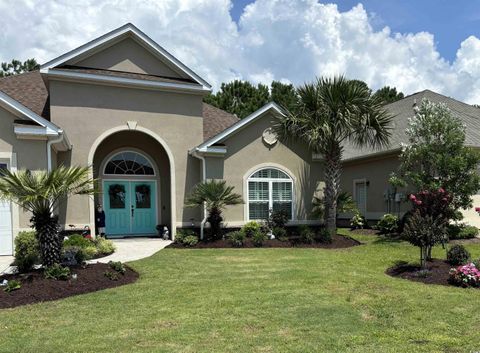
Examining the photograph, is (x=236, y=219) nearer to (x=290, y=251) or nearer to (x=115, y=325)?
(x=290, y=251)

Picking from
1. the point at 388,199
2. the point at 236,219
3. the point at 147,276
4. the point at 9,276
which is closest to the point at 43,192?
the point at 9,276

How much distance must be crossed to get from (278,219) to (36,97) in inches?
425

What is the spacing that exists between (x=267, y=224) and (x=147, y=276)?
297 inches

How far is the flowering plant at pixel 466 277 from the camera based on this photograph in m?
8.25

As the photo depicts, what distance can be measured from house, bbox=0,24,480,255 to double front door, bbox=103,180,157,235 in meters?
0.04

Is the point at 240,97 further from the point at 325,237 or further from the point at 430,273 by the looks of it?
the point at 430,273

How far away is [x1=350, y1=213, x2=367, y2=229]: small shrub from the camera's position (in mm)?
19406

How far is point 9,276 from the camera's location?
28.5 ft

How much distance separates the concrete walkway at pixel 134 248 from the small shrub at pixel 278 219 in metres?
4.06

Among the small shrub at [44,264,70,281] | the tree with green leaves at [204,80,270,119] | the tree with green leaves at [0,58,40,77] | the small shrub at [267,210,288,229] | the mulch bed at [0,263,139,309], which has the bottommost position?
the mulch bed at [0,263,139,309]

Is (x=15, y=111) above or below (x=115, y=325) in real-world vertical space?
above

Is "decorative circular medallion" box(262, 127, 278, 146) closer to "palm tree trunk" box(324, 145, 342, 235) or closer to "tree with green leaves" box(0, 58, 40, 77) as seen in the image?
"palm tree trunk" box(324, 145, 342, 235)

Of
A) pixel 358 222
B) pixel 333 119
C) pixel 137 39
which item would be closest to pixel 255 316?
pixel 333 119

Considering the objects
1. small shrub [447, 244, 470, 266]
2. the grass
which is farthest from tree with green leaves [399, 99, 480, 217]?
the grass
